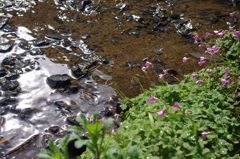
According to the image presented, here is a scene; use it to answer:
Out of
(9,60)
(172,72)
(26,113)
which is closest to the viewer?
(26,113)

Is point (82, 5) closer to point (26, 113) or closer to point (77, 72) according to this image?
point (77, 72)

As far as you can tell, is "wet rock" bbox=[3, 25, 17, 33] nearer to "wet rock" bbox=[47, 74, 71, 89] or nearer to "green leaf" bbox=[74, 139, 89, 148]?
"wet rock" bbox=[47, 74, 71, 89]

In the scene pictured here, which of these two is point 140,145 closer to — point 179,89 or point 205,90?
point 179,89

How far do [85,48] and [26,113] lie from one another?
1529 mm

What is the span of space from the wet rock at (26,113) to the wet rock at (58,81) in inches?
18.3

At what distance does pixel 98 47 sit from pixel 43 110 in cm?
152

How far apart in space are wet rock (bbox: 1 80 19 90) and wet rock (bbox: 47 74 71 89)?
0.39 metres

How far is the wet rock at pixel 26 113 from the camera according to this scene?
301cm

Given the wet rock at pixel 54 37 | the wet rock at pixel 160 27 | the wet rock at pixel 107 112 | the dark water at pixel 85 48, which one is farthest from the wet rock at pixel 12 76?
the wet rock at pixel 160 27

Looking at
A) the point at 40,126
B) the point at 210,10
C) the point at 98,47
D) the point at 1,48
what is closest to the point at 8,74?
the point at 1,48

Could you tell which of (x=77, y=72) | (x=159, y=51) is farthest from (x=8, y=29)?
(x=159, y=51)

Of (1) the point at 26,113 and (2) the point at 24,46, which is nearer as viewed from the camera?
(1) the point at 26,113

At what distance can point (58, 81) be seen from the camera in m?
3.46

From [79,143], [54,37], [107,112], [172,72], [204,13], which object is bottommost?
[54,37]
